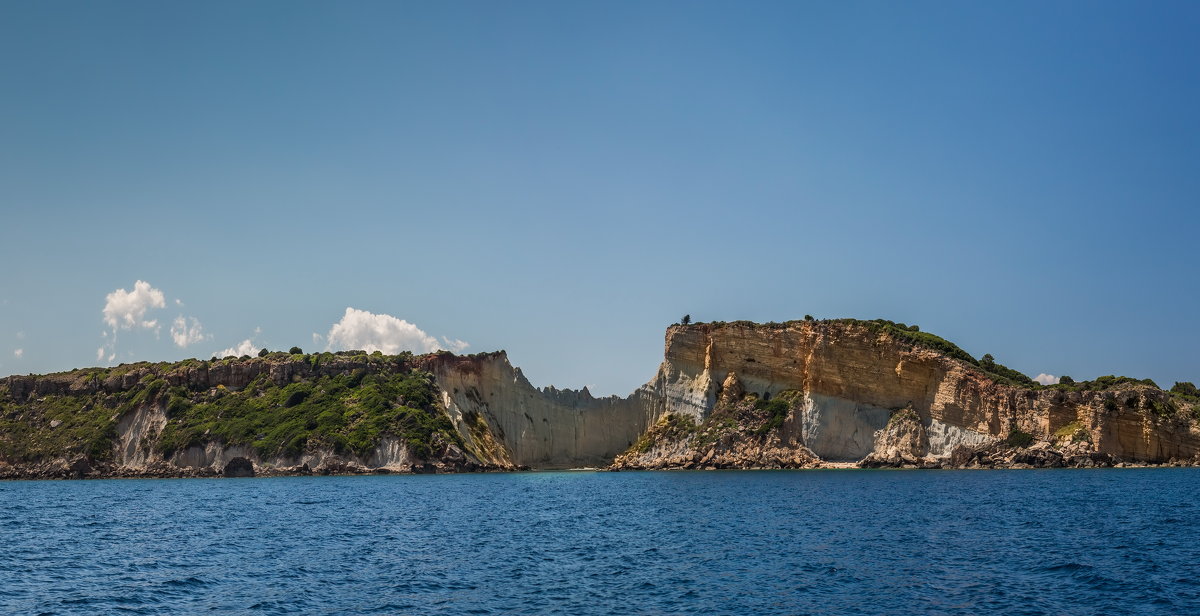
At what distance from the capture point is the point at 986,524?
43.7 metres

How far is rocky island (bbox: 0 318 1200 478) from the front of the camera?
9606cm

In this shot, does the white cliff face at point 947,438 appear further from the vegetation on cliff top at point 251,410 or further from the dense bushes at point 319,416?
the vegetation on cliff top at point 251,410

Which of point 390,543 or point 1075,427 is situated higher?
point 1075,427

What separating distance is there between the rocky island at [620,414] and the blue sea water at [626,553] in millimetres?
30680

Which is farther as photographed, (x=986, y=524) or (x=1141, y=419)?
(x=1141, y=419)

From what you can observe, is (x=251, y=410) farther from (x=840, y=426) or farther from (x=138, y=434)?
(x=840, y=426)

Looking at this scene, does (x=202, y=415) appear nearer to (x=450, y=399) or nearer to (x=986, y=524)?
(x=450, y=399)

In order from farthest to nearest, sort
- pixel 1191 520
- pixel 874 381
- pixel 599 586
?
pixel 874 381
pixel 1191 520
pixel 599 586

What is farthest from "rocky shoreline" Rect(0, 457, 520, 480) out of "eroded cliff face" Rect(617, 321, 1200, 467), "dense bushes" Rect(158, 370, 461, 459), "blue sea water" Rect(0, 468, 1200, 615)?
"blue sea water" Rect(0, 468, 1200, 615)

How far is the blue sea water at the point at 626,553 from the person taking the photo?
26.9 m

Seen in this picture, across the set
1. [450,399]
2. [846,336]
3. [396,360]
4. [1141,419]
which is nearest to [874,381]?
[846,336]

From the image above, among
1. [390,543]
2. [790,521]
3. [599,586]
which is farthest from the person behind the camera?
[790,521]

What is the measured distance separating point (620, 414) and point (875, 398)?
36818 mm

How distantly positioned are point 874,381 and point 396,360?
63119 millimetres
